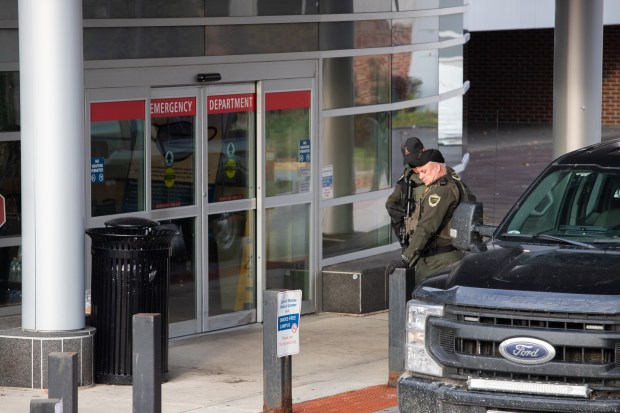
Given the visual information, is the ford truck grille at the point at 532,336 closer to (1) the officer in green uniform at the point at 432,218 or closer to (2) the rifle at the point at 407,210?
(1) the officer in green uniform at the point at 432,218

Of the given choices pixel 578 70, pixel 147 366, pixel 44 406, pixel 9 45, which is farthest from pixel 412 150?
pixel 578 70

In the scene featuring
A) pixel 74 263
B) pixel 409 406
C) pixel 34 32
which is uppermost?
pixel 34 32

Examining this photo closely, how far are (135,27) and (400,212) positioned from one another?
2887 millimetres

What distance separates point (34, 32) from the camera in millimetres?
9359

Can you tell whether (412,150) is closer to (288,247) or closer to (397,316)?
(397,316)

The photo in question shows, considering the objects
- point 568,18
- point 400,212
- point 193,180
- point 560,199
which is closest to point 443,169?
point 400,212

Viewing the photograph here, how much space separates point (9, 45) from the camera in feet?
34.4

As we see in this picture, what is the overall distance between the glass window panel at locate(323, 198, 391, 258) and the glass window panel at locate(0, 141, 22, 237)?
13.0 feet

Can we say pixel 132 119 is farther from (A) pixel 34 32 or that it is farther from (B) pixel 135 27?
(A) pixel 34 32

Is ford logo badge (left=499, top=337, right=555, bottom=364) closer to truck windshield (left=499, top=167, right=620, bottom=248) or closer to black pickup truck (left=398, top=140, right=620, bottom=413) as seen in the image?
black pickup truck (left=398, top=140, right=620, bottom=413)

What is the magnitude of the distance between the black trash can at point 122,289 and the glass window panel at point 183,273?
6.77 feet

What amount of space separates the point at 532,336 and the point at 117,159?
5.27 m

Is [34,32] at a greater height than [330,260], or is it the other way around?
[34,32]

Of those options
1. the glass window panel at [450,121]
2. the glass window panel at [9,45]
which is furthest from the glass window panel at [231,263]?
the glass window panel at [450,121]
